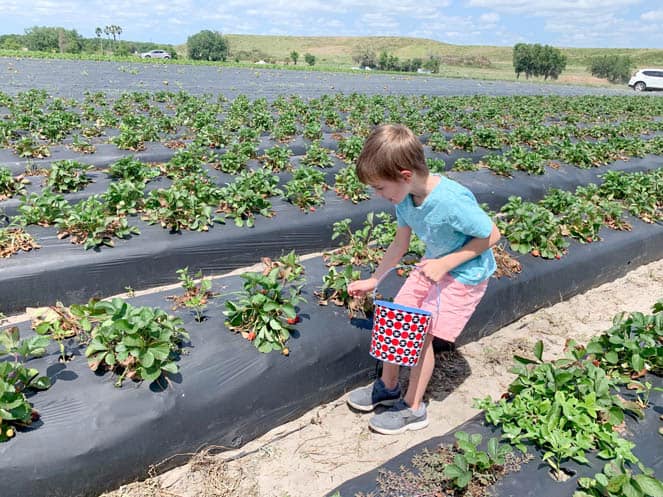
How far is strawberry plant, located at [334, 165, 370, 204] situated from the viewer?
564 centimetres

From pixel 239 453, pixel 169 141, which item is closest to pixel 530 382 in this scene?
pixel 239 453

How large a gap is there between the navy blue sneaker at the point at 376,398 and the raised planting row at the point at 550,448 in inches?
27.4

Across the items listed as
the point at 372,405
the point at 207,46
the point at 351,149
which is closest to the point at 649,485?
the point at 372,405

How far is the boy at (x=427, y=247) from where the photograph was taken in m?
2.27

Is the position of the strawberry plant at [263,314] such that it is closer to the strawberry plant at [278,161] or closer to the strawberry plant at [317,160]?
the strawberry plant at [278,161]

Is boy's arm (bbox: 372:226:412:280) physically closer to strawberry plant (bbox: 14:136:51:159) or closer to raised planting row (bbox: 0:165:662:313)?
raised planting row (bbox: 0:165:662:313)

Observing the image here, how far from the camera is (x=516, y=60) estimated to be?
5959 centimetres

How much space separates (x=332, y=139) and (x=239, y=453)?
24.3 ft

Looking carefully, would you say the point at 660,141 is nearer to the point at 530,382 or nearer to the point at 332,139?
the point at 332,139

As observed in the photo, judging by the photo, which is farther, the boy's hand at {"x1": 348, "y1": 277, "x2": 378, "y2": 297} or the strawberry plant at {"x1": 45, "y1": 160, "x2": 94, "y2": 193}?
the strawberry plant at {"x1": 45, "y1": 160, "x2": 94, "y2": 193}

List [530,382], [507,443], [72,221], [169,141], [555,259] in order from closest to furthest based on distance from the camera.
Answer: [507,443] < [530,382] < [72,221] < [555,259] < [169,141]

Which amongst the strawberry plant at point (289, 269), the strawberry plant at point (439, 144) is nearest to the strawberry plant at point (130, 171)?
the strawberry plant at point (289, 269)

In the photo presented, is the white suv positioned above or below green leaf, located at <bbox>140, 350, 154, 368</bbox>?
above

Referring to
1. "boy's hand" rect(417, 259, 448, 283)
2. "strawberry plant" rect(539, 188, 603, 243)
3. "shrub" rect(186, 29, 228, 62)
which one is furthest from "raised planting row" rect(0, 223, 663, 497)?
"shrub" rect(186, 29, 228, 62)
